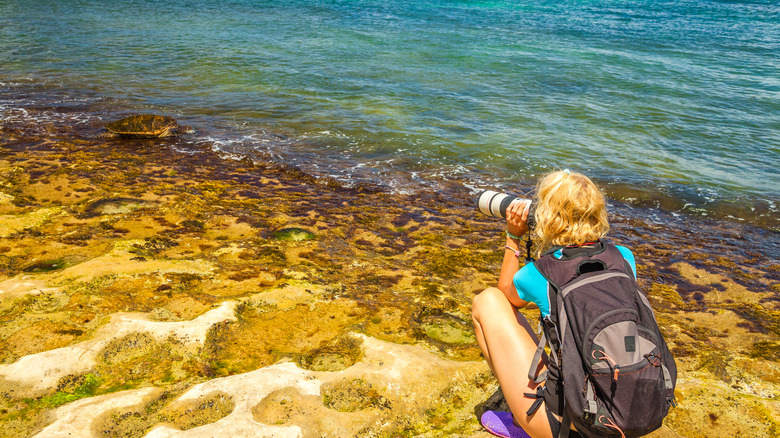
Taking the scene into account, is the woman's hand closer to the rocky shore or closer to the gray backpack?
the gray backpack

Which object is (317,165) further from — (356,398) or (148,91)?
(148,91)

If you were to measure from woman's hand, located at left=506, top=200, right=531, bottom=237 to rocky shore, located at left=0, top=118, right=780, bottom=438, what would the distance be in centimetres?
101

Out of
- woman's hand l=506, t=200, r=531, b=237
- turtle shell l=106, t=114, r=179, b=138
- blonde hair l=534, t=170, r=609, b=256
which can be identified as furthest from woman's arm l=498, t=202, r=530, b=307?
turtle shell l=106, t=114, r=179, b=138

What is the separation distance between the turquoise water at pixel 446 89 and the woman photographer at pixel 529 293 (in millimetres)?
4761

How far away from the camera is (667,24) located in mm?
23031

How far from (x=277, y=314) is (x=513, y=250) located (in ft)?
6.06

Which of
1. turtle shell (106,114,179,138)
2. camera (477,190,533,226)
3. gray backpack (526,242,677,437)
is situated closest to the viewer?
gray backpack (526,242,677,437)

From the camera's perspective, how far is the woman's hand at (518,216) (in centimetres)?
263

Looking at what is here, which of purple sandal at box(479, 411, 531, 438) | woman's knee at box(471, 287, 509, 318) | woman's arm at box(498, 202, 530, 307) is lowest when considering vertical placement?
purple sandal at box(479, 411, 531, 438)

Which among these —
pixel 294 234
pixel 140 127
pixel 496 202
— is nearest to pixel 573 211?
pixel 496 202

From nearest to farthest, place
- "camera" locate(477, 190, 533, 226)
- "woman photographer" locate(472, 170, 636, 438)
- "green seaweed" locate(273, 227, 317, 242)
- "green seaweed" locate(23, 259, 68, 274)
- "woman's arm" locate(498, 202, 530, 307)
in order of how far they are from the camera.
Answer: "woman photographer" locate(472, 170, 636, 438) → "woman's arm" locate(498, 202, 530, 307) → "camera" locate(477, 190, 533, 226) → "green seaweed" locate(23, 259, 68, 274) → "green seaweed" locate(273, 227, 317, 242)

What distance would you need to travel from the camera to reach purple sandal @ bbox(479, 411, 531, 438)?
8.59ft

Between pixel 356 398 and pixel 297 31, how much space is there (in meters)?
20.5

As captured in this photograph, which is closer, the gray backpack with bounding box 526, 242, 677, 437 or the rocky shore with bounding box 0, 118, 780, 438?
the gray backpack with bounding box 526, 242, 677, 437
